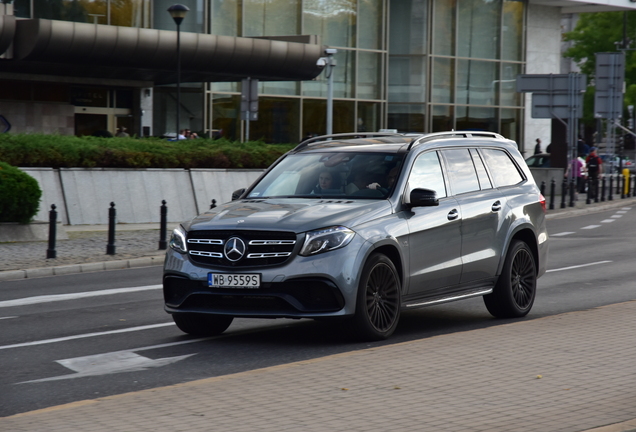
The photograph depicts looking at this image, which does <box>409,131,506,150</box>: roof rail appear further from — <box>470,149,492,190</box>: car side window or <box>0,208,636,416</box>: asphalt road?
<box>0,208,636,416</box>: asphalt road

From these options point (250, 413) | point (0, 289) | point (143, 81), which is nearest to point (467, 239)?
point (250, 413)

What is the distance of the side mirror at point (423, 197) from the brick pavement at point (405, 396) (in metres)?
1.38

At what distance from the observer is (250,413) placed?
5.93 meters

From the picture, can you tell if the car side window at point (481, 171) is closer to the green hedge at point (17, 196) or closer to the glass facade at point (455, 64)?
the green hedge at point (17, 196)

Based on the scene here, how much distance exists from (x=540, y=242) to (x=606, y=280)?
376cm

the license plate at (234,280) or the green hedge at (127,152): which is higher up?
the green hedge at (127,152)

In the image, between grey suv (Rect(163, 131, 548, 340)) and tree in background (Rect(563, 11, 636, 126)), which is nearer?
grey suv (Rect(163, 131, 548, 340))

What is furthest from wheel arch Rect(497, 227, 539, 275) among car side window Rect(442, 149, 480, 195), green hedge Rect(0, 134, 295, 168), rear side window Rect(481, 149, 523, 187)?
green hedge Rect(0, 134, 295, 168)

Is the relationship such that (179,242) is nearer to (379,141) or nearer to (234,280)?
(234,280)

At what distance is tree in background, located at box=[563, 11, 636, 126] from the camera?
6488 cm

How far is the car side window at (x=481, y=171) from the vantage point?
34.3ft

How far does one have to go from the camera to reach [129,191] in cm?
2355

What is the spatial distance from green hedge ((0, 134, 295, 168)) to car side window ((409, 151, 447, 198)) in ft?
→ 45.0

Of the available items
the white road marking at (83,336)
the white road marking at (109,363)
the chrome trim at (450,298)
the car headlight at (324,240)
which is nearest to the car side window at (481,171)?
the chrome trim at (450,298)
